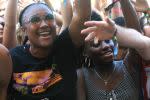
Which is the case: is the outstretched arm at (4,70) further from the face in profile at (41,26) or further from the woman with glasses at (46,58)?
the face in profile at (41,26)

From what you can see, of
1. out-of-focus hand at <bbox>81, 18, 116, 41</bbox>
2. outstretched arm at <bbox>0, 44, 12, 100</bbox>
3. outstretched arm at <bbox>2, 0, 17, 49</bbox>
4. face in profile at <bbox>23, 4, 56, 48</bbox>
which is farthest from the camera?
outstretched arm at <bbox>2, 0, 17, 49</bbox>

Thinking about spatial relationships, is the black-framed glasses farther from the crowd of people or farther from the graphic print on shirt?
the graphic print on shirt

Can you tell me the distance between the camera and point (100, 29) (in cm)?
218

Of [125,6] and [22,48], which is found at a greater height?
[125,6]

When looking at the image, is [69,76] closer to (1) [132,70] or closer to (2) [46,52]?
(2) [46,52]

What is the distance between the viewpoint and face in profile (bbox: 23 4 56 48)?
2.69m

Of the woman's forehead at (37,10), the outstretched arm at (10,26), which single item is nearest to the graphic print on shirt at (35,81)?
the woman's forehead at (37,10)

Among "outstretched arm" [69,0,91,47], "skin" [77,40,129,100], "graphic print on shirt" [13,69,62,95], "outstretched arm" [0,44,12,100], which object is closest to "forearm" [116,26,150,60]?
"outstretched arm" [69,0,91,47]

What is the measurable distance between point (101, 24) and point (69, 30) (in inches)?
20.8

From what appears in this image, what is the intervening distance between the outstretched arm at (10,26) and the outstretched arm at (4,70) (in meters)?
0.63

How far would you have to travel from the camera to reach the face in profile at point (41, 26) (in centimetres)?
269

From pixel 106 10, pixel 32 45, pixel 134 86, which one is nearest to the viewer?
pixel 134 86

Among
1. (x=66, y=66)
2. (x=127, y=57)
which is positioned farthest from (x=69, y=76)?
(x=127, y=57)

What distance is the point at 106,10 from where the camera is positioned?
3209 millimetres
